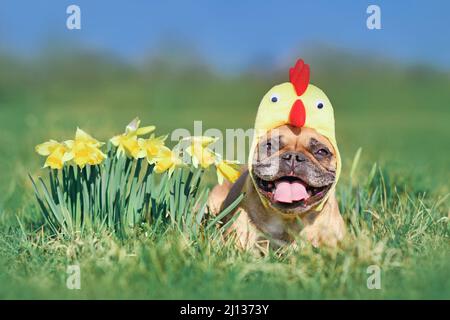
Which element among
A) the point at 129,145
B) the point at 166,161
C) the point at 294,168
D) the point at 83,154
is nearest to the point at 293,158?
the point at 294,168

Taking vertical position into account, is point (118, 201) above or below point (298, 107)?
below

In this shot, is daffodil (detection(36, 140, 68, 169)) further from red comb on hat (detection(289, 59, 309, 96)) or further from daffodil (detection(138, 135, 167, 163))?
red comb on hat (detection(289, 59, 309, 96))

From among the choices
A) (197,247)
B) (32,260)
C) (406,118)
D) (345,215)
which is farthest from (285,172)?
(406,118)

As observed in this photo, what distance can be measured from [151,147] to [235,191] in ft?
2.47

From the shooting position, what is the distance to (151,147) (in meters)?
3.81

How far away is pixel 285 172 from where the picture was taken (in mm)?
3648

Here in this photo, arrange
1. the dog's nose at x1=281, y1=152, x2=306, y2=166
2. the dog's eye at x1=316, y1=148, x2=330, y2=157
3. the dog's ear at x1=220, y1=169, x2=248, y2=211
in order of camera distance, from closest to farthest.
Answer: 1. the dog's nose at x1=281, y1=152, x2=306, y2=166
2. the dog's eye at x1=316, y1=148, x2=330, y2=157
3. the dog's ear at x1=220, y1=169, x2=248, y2=211

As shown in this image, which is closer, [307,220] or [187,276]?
[187,276]

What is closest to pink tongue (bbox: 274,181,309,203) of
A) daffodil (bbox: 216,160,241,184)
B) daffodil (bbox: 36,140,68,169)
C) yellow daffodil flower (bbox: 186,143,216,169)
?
daffodil (bbox: 216,160,241,184)

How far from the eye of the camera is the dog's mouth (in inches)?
144

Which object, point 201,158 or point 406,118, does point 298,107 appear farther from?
point 406,118

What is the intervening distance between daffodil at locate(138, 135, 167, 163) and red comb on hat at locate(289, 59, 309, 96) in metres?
0.80
